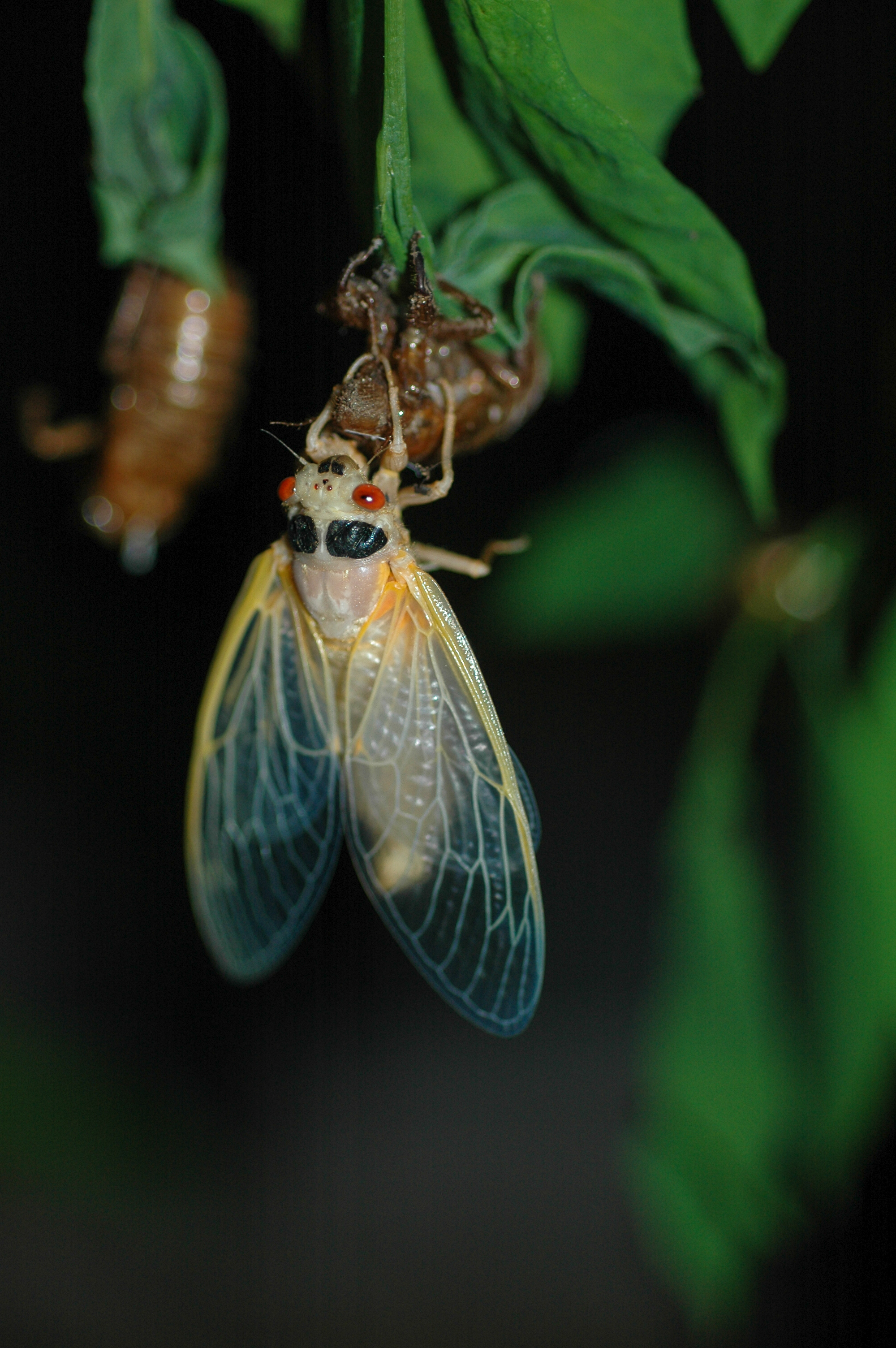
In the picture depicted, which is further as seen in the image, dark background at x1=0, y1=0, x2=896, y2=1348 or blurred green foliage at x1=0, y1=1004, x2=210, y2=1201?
blurred green foliage at x1=0, y1=1004, x2=210, y2=1201

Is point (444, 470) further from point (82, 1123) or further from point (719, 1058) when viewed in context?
point (82, 1123)

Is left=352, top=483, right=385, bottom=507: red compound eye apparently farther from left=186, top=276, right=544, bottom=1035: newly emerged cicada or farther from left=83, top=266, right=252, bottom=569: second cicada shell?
left=83, top=266, right=252, bottom=569: second cicada shell

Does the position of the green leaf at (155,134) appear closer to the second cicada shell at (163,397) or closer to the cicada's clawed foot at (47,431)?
the second cicada shell at (163,397)

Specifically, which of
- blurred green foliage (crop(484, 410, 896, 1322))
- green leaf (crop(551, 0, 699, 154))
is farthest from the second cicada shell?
green leaf (crop(551, 0, 699, 154))

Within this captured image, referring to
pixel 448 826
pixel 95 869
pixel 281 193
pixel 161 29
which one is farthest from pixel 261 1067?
pixel 161 29

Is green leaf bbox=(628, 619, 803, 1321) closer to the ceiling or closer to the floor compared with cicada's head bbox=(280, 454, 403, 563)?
closer to the floor

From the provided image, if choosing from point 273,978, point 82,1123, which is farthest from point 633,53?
point 82,1123

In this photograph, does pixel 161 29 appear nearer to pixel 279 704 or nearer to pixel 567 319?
pixel 567 319
